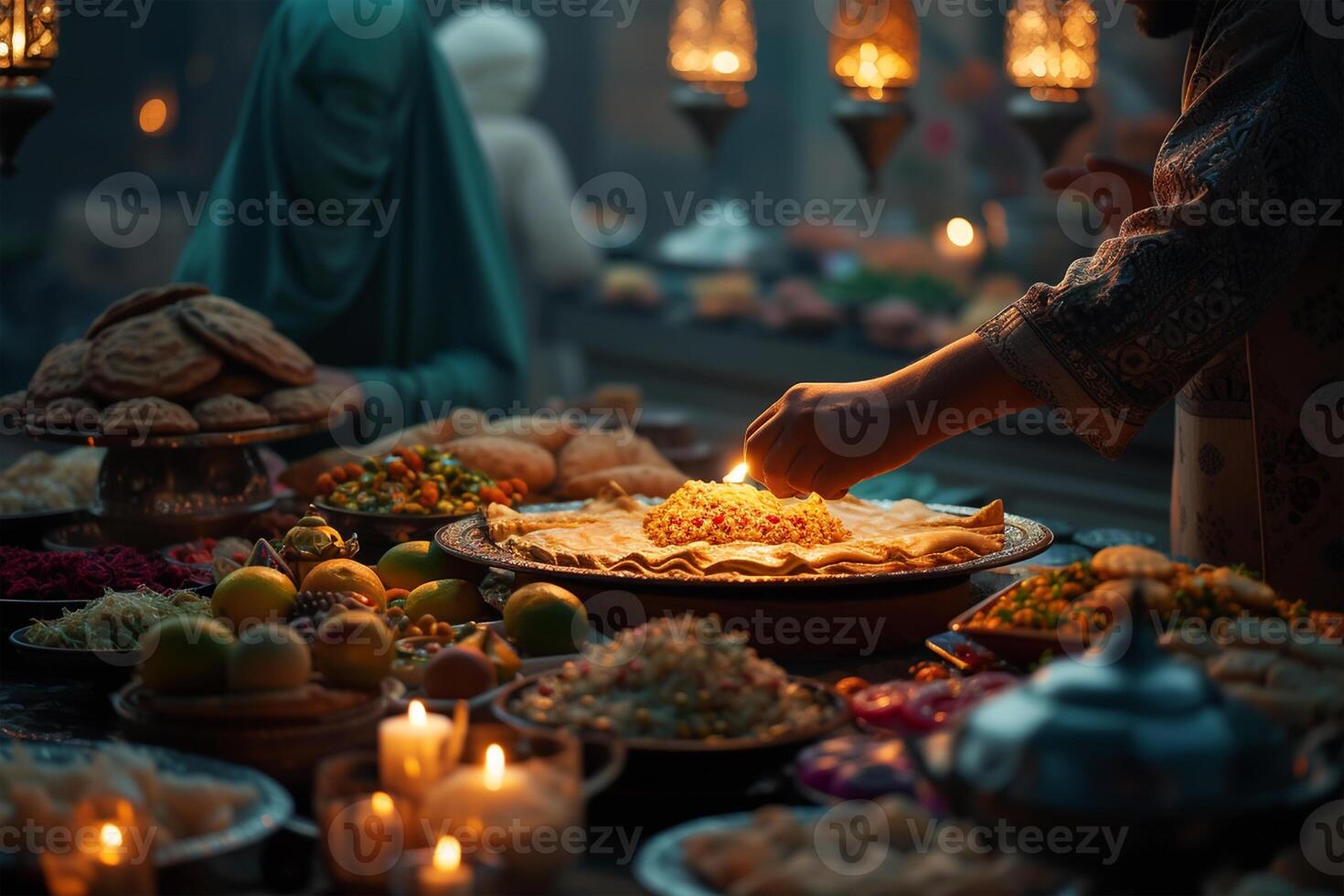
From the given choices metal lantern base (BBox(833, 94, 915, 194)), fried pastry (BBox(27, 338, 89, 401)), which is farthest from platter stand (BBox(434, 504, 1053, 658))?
metal lantern base (BBox(833, 94, 915, 194))

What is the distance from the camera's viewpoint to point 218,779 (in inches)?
58.7

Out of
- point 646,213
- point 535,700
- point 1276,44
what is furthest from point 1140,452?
point 646,213

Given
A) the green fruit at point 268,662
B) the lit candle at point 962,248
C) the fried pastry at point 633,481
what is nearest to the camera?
the green fruit at point 268,662

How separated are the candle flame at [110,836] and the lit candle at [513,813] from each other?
0.91 ft

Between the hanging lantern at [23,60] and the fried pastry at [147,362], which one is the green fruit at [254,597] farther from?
the hanging lantern at [23,60]

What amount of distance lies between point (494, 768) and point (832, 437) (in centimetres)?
92

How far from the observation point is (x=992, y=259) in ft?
25.0

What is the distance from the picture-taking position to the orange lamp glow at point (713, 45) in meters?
5.01

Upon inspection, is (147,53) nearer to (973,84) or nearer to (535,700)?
(973,84)

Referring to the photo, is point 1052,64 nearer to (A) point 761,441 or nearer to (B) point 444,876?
(A) point 761,441

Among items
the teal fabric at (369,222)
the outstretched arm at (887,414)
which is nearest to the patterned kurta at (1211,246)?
the outstretched arm at (887,414)

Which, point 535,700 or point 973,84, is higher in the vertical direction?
point 973,84

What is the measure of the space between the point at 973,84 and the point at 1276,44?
688 cm

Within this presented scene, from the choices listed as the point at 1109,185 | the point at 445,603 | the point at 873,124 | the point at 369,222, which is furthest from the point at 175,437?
the point at 873,124
